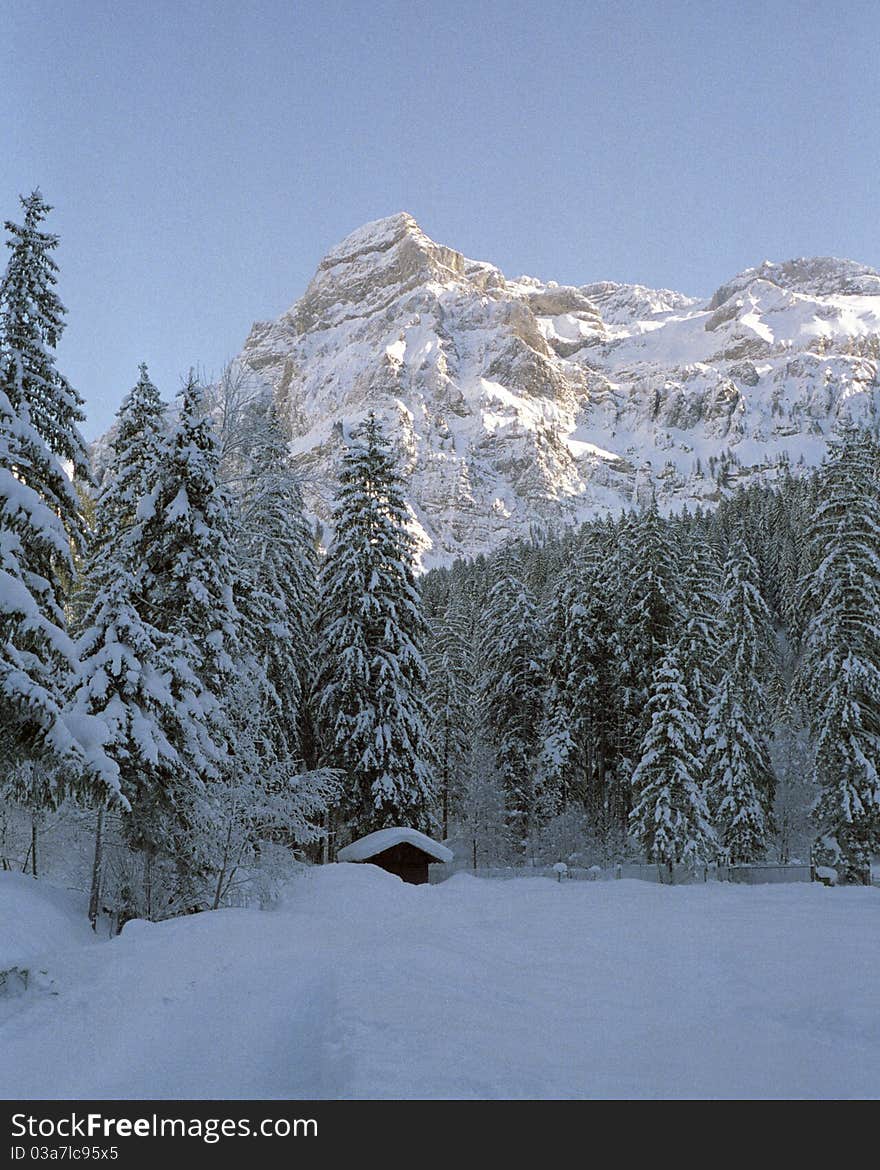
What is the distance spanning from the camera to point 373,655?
28.9m

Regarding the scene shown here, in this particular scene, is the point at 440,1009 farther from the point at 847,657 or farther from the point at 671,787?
the point at 671,787

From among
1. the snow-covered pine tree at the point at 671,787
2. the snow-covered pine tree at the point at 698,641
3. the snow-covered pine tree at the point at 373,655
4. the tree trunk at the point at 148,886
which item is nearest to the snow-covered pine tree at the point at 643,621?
the snow-covered pine tree at the point at 698,641

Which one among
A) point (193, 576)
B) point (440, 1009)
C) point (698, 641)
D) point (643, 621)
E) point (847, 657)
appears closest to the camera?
point (440, 1009)

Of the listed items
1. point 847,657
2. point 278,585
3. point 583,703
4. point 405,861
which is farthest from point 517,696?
point 847,657

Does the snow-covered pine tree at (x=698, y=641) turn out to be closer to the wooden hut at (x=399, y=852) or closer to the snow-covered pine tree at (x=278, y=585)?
the wooden hut at (x=399, y=852)

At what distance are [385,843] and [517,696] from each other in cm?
1406

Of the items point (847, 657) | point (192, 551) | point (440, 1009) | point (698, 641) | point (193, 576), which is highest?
point (192, 551)

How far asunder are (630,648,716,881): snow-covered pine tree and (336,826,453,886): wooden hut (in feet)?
25.2

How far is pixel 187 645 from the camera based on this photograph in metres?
17.7

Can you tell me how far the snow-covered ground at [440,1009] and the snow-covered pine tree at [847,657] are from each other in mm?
9444

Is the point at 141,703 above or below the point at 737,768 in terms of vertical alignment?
above
